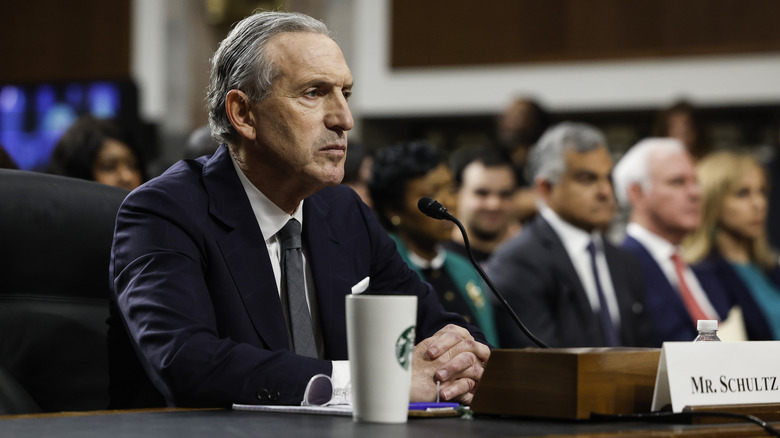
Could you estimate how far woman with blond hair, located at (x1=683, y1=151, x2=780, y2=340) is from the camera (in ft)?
15.5

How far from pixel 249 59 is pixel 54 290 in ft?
1.73

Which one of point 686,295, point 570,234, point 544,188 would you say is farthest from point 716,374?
point 686,295

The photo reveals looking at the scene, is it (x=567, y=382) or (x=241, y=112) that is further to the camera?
(x=241, y=112)

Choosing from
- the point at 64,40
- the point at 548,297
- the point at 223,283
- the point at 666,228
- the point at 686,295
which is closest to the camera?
the point at 223,283

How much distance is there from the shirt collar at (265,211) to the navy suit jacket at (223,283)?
38 mm

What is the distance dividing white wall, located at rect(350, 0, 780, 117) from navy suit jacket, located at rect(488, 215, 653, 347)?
4.03 metres

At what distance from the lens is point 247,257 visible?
1.84 meters

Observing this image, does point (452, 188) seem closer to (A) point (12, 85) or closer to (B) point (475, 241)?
(B) point (475, 241)

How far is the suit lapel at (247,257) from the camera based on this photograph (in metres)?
1.80

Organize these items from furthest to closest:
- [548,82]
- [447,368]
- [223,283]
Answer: [548,82], [223,283], [447,368]

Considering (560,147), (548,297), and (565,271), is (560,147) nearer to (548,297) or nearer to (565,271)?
(565,271)

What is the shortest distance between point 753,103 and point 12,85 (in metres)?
5.32

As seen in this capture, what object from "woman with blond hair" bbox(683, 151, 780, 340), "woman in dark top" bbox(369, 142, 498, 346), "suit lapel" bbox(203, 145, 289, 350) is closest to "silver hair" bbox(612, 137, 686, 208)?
"woman with blond hair" bbox(683, 151, 780, 340)

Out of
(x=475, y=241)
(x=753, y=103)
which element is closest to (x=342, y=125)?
(x=475, y=241)
